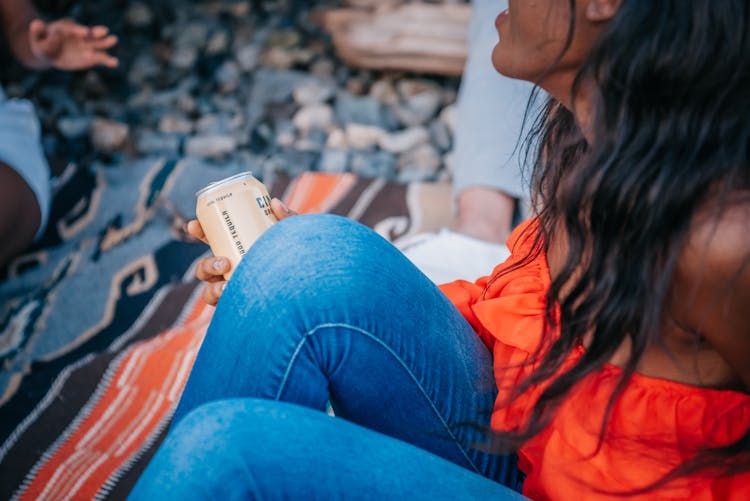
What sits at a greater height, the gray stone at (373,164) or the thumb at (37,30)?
the thumb at (37,30)

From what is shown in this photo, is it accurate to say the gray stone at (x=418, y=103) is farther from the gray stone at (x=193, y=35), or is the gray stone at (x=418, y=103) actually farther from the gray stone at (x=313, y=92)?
the gray stone at (x=193, y=35)

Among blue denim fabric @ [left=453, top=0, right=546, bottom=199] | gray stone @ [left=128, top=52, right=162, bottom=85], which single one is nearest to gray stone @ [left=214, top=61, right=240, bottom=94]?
gray stone @ [left=128, top=52, right=162, bottom=85]

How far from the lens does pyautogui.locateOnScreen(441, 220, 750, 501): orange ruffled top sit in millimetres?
865

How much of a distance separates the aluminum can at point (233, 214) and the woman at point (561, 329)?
0.04 metres

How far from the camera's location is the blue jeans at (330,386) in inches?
32.4

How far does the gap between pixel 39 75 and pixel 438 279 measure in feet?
6.52

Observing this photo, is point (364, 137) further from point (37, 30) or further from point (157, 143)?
point (37, 30)

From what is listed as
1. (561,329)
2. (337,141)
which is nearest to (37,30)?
(337,141)

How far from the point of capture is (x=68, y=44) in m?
1.89

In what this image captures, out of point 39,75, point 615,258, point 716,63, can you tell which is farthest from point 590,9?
point 39,75

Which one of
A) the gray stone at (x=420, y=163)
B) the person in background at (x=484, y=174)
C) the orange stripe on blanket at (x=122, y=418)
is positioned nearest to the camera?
the orange stripe on blanket at (x=122, y=418)

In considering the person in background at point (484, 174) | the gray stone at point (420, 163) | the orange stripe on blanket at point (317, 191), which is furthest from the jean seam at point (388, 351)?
the gray stone at point (420, 163)

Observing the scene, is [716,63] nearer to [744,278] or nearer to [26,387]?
[744,278]

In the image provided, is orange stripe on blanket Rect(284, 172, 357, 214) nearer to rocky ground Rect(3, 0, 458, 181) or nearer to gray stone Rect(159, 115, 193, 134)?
rocky ground Rect(3, 0, 458, 181)
